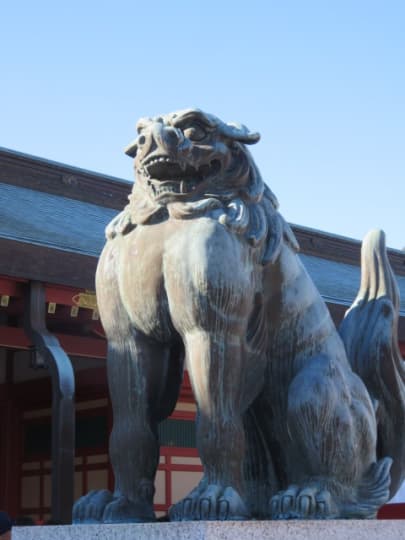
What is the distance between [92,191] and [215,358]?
884 centimetres

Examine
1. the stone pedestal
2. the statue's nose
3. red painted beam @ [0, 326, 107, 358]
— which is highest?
red painted beam @ [0, 326, 107, 358]

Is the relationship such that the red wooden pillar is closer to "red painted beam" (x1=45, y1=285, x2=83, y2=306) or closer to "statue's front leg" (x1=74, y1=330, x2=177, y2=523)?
"red painted beam" (x1=45, y1=285, x2=83, y2=306)

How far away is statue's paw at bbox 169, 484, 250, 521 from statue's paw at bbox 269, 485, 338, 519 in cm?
10

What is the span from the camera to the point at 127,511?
241 cm

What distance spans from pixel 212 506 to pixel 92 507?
363 mm

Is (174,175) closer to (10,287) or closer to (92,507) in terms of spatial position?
(92,507)

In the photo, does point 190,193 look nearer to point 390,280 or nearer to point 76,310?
point 390,280

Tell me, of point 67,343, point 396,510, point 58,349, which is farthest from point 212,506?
point 396,510

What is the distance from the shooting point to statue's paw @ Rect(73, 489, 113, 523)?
2.42 metres

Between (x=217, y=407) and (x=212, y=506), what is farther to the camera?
(x=217, y=407)

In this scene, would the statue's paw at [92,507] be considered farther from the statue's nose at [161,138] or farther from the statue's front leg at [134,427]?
the statue's nose at [161,138]

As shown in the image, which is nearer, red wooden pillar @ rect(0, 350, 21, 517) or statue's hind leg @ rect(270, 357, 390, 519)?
statue's hind leg @ rect(270, 357, 390, 519)

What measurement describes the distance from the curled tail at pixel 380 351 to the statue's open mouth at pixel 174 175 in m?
0.61

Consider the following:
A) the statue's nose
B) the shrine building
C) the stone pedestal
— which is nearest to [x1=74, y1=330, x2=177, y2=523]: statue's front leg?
the stone pedestal
